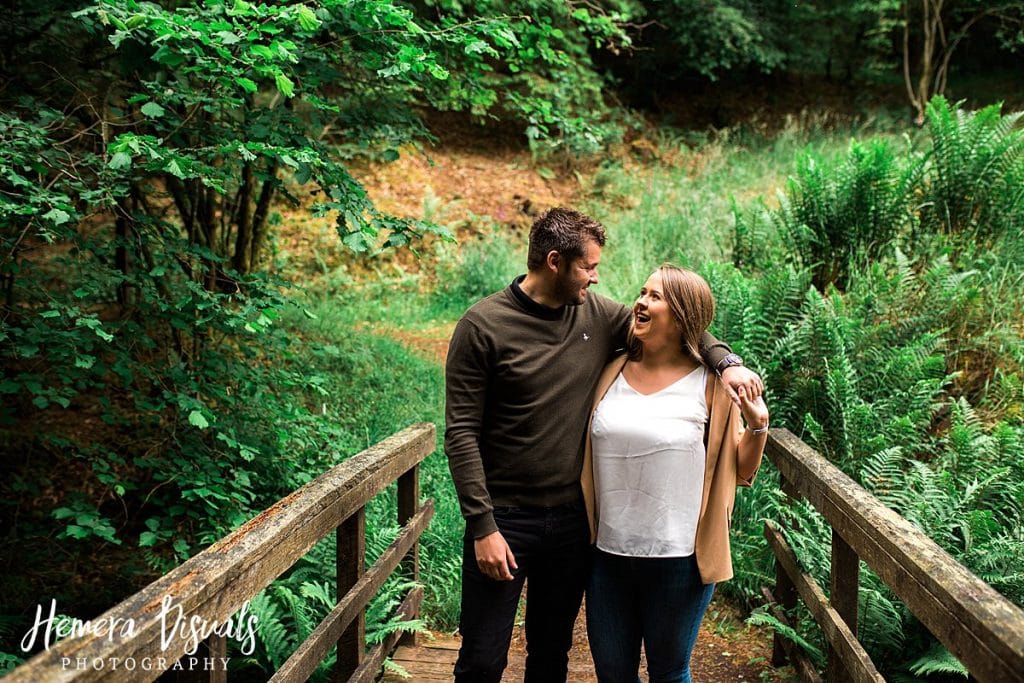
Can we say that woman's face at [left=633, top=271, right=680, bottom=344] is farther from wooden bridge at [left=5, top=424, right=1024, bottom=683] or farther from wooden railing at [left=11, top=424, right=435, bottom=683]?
wooden railing at [left=11, top=424, right=435, bottom=683]

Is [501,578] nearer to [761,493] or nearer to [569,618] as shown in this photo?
[569,618]

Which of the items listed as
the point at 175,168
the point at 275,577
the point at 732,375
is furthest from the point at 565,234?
the point at 175,168

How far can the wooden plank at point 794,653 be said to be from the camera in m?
3.12

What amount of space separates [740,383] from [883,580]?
69cm

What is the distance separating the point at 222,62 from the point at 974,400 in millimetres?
4926

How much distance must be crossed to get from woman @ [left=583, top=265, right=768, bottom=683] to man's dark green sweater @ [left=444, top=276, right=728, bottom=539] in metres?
0.11

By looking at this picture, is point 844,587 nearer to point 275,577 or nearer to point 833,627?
point 833,627

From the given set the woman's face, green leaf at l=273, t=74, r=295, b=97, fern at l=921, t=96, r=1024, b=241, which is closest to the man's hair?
the woman's face

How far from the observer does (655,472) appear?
2459 millimetres

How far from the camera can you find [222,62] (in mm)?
3631

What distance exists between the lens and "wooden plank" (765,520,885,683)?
240 cm

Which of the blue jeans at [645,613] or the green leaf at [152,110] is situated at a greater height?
the green leaf at [152,110]

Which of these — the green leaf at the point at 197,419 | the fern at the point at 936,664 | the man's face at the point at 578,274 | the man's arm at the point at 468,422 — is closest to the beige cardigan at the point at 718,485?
the man's face at the point at 578,274

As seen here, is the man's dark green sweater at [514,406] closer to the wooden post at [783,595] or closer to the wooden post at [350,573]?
the wooden post at [350,573]
